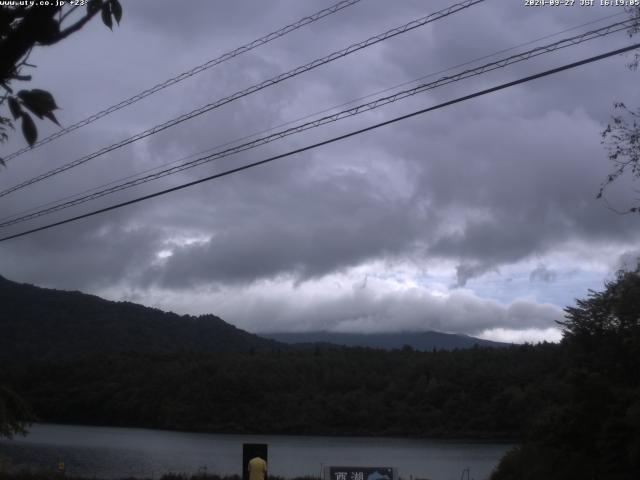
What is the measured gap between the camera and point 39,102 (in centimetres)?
373

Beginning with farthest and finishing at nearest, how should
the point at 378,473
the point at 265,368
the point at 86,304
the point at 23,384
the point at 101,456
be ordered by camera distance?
the point at 86,304 → the point at 265,368 → the point at 23,384 → the point at 101,456 → the point at 378,473

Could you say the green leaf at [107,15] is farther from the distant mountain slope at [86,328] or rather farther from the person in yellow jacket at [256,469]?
the distant mountain slope at [86,328]

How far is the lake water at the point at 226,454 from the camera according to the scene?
4044 cm

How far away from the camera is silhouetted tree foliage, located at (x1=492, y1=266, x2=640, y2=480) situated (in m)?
18.7

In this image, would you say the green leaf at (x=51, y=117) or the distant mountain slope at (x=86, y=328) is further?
the distant mountain slope at (x=86, y=328)

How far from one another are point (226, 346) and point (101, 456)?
83.5m

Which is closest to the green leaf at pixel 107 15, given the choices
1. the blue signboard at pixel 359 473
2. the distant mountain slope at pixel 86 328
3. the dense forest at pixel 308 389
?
the blue signboard at pixel 359 473

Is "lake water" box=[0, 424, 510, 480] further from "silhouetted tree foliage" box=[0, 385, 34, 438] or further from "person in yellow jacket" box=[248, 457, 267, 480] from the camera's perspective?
"person in yellow jacket" box=[248, 457, 267, 480]

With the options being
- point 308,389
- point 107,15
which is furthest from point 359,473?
point 308,389

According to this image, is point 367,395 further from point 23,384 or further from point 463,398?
point 23,384

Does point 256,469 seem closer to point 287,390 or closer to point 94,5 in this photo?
point 94,5

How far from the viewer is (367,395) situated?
75.7 metres

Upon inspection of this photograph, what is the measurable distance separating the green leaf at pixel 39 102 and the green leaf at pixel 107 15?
0.63 metres

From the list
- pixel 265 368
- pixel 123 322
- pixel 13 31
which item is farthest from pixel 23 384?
pixel 13 31
